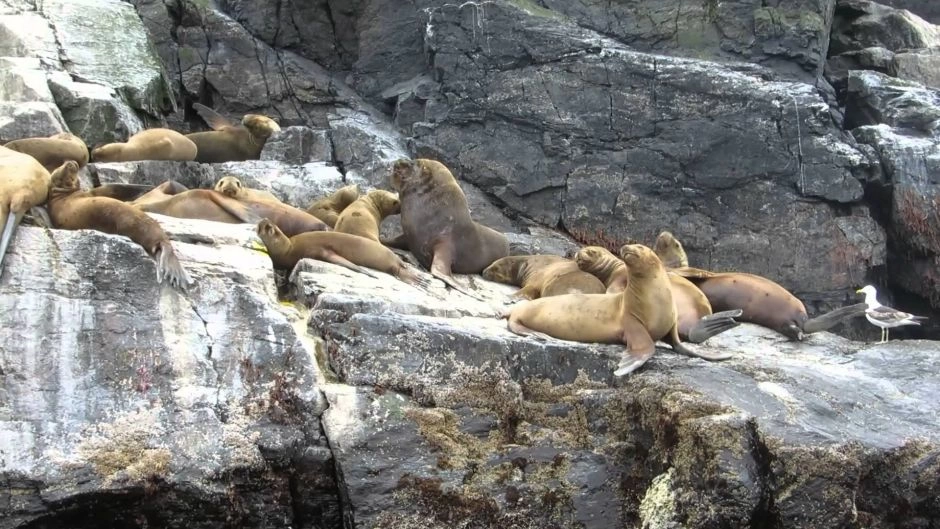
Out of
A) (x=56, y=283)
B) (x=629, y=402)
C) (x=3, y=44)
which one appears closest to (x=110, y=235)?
(x=56, y=283)

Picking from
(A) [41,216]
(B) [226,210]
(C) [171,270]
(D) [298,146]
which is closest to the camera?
(C) [171,270]

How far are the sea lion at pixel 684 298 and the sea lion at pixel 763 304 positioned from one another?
39 centimetres

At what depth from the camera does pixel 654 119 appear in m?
12.5

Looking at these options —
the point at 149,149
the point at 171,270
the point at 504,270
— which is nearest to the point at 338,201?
the point at 504,270

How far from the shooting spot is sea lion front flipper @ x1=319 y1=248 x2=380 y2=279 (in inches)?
302

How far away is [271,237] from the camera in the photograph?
7633 mm

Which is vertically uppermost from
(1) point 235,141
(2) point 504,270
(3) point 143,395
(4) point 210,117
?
(3) point 143,395

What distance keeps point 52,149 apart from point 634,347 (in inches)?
213

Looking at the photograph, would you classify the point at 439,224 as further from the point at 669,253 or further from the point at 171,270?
the point at 171,270

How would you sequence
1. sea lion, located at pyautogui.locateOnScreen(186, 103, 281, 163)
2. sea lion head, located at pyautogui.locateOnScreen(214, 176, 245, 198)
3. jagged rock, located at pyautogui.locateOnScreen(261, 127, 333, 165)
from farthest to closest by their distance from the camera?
sea lion, located at pyautogui.locateOnScreen(186, 103, 281, 163), jagged rock, located at pyautogui.locateOnScreen(261, 127, 333, 165), sea lion head, located at pyautogui.locateOnScreen(214, 176, 245, 198)

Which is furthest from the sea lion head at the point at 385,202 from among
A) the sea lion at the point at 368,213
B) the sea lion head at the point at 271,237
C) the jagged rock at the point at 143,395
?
the jagged rock at the point at 143,395

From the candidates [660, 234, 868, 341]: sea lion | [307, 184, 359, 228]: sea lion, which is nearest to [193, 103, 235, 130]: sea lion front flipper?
[307, 184, 359, 228]: sea lion

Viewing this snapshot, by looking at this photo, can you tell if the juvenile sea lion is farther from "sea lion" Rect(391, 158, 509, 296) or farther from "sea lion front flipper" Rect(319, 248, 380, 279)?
"sea lion" Rect(391, 158, 509, 296)

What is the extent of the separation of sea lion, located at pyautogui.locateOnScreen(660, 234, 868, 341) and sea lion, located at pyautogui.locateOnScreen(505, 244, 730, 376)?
152 cm
